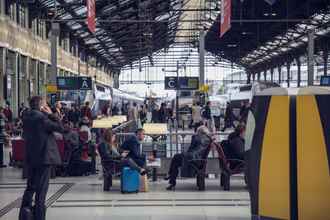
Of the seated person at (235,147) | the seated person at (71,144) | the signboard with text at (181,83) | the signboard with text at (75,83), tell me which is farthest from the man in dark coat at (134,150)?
the signboard with text at (181,83)

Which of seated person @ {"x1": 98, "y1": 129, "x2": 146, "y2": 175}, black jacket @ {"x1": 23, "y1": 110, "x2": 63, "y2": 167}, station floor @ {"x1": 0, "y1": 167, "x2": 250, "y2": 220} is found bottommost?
station floor @ {"x1": 0, "y1": 167, "x2": 250, "y2": 220}

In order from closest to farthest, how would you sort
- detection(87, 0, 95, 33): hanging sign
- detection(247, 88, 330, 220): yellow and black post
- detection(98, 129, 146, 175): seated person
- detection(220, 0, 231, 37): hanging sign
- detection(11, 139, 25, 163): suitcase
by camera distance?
detection(247, 88, 330, 220): yellow and black post < detection(98, 129, 146, 175): seated person < detection(11, 139, 25, 163): suitcase < detection(220, 0, 231, 37): hanging sign < detection(87, 0, 95, 33): hanging sign

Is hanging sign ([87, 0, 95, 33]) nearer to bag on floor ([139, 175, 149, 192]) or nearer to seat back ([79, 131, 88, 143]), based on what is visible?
seat back ([79, 131, 88, 143])

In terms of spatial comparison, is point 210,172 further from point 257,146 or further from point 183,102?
point 183,102

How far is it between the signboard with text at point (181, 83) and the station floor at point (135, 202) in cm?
1923

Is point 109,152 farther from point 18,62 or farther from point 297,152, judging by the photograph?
point 18,62

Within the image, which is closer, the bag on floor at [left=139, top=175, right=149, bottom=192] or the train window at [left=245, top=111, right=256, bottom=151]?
the train window at [left=245, top=111, right=256, bottom=151]

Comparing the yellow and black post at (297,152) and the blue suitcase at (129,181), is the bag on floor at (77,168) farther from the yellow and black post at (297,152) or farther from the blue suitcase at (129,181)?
the yellow and black post at (297,152)

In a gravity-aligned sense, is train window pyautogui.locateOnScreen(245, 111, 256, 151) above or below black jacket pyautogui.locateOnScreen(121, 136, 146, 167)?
above

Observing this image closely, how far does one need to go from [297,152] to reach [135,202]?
5.23m

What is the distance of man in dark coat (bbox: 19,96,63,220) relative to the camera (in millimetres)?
8430

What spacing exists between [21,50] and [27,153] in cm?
3315

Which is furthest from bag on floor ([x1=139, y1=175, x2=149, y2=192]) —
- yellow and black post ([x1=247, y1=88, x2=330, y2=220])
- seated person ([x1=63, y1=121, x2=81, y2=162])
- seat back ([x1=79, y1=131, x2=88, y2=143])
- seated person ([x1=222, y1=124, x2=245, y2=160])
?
yellow and black post ([x1=247, y1=88, x2=330, y2=220])

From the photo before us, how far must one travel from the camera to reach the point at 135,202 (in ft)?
36.5
